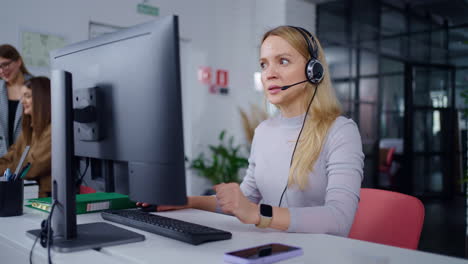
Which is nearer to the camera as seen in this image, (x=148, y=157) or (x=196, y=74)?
(x=148, y=157)

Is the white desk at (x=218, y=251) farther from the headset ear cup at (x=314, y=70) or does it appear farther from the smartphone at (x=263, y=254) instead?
the headset ear cup at (x=314, y=70)

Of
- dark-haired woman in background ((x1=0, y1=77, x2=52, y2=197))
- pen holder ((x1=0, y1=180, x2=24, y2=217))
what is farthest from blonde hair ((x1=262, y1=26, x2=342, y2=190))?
dark-haired woman in background ((x1=0, y1=77, x2=52, y2=197))

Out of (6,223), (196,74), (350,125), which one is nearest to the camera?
(6,223)

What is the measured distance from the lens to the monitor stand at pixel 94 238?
993 millimetres

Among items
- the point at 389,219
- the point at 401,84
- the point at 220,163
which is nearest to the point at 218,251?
the point at 389,219

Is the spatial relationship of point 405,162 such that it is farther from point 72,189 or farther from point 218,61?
point 72,189

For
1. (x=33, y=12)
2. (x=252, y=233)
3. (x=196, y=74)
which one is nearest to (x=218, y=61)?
(x=196, y=74)

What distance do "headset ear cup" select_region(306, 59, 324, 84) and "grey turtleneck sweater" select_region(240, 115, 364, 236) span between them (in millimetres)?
156

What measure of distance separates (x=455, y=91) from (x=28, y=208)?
22.0 feet

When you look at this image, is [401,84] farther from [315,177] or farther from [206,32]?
[315,177]

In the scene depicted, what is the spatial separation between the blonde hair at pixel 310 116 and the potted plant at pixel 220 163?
140 inches

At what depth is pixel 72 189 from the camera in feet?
3.51

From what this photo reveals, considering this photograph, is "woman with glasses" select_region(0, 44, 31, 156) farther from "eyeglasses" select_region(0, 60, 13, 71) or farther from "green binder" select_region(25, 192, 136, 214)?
"green binder" select_region(25, 192, 136, 214)

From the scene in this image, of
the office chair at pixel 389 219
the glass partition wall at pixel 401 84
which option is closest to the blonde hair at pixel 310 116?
the office chair at pixel 389 219
